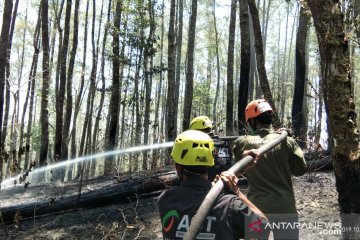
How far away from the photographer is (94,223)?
6664mm

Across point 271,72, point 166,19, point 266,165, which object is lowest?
point 266,165

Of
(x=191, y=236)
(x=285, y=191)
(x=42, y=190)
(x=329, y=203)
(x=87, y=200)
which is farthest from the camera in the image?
(x=42, y=190)

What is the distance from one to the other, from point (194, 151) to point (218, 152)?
2654 millimetres

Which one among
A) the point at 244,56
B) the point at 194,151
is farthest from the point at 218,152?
the point at 244,56

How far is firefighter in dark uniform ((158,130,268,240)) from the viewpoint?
2012 mm

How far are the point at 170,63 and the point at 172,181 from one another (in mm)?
6946

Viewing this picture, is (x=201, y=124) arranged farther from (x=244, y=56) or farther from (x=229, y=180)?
(x=244, y=56)

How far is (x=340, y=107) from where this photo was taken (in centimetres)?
346

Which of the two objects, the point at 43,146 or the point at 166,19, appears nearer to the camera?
the point at 43,146

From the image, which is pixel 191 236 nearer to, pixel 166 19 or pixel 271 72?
pixel 166 19

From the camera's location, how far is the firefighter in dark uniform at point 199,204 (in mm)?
2012

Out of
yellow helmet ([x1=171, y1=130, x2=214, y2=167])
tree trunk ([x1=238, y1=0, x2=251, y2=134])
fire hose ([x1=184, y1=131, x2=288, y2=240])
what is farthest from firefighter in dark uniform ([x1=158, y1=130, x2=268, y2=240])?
tree trunk ([x1=238, y1=0, x2=251, y2=134])

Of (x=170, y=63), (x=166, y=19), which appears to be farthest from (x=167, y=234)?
(x=166, y=19)

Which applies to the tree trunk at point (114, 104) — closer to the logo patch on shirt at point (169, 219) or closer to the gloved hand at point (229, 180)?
the logo patch on shirt at point (169, 219)
